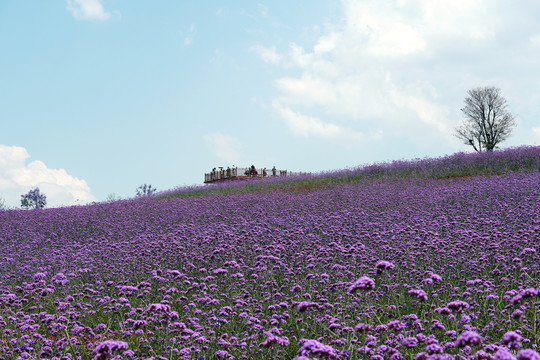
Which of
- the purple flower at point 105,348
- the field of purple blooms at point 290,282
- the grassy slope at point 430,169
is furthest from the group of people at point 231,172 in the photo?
the purple flower at point 105,348

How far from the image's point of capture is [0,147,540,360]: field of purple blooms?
4.42 metres

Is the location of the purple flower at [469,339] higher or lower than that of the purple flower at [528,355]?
lower

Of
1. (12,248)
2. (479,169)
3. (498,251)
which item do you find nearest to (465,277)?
(498,251)

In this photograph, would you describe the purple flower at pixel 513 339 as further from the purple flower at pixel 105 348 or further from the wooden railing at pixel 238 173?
the wooden railing at pixel 238 173

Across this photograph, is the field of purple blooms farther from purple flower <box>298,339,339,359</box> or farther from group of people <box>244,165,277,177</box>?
group of people <box>244,165,277,177</box>

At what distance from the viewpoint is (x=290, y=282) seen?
7188mm

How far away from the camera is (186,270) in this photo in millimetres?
8250

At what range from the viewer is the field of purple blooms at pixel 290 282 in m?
4.42

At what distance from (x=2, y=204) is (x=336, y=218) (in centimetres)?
2202

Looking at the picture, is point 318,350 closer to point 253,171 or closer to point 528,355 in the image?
point 528,355

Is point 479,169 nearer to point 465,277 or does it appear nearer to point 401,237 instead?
point 401,237

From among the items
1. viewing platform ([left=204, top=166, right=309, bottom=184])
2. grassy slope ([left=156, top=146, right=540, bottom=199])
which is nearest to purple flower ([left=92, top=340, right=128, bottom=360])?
grassy slope ([left=156, top=146, right=540, bottom=199])

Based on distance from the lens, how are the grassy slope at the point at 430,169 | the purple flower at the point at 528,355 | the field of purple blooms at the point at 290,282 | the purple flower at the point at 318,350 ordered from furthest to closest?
the grassy slope at the point at 430,169
the field of purple blooms at the point at 290,282
the purple flower at the point at 318,350
the purple flower at the point at 528,355

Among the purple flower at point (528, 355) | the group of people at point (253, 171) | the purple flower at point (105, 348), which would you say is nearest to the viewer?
the purple flower at point (528, 355)
